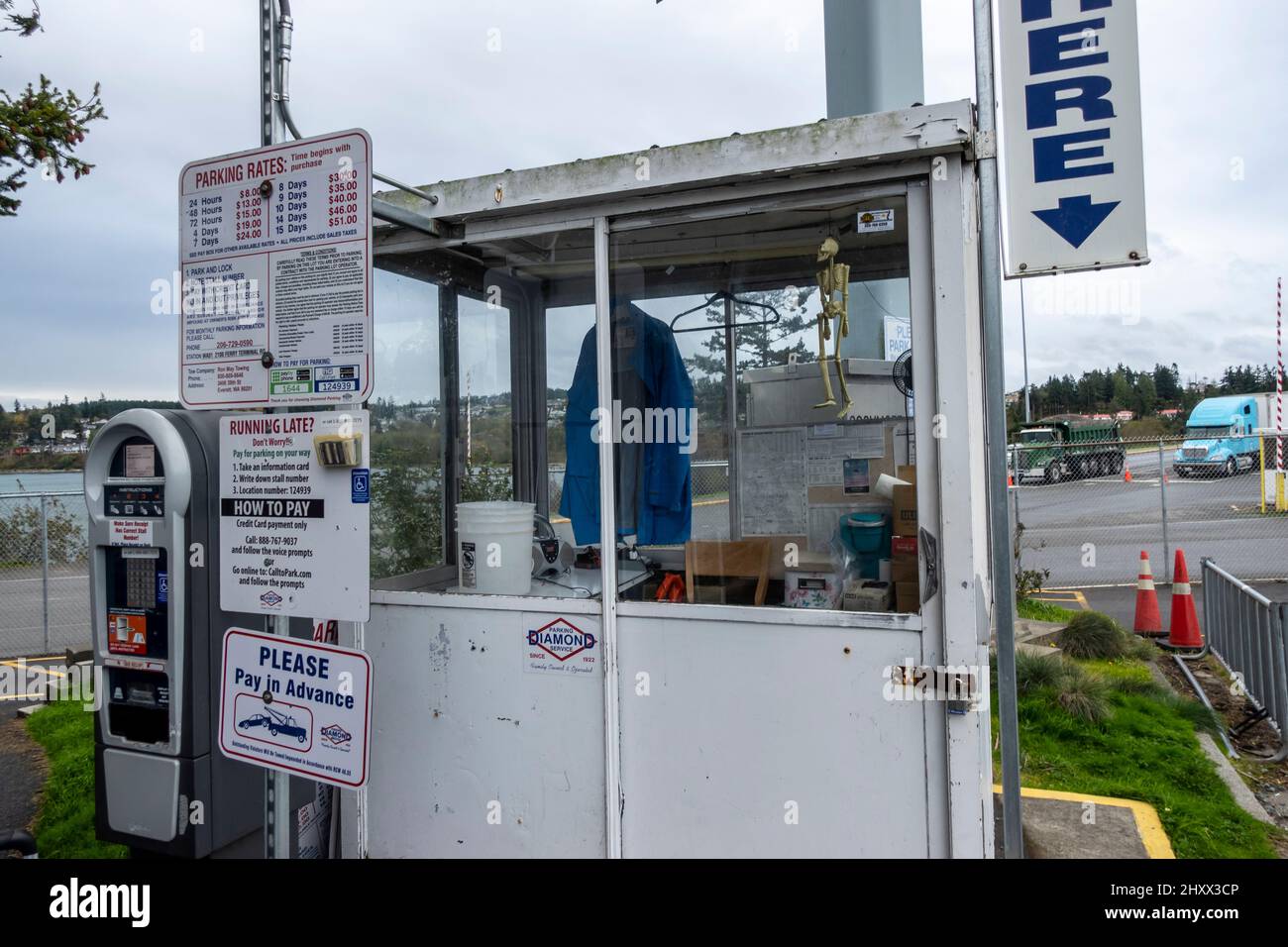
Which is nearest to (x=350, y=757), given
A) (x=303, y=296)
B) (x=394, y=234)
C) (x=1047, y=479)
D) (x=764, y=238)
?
(x=303, y=296)

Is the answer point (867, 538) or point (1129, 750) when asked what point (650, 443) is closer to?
point (867, 538)

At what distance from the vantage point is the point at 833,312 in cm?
347

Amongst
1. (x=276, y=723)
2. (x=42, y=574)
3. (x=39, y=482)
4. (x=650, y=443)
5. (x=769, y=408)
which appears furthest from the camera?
(x=42, y=574)

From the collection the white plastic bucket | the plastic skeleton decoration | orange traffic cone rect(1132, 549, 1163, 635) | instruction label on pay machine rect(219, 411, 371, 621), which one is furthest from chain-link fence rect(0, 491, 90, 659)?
orange traffic cone rect(1132, 549, 1163, 635)

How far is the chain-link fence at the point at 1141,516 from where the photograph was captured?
432 inches

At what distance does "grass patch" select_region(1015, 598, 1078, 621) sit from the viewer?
8.10m

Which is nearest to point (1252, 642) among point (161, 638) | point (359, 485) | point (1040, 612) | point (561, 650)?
point (1040, 612)

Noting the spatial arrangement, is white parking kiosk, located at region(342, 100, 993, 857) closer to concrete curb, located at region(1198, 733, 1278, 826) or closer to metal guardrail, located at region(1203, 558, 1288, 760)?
concrete curb, located at region(1198, 733, 1278, 826)

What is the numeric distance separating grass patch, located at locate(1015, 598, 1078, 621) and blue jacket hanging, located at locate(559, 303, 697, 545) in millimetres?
5384

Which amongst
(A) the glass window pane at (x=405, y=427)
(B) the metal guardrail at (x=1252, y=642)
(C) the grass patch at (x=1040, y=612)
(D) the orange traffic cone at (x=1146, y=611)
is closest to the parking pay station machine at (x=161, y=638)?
(A) the glass window pane at (x=405, y=427)

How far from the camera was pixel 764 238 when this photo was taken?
3.56 meters

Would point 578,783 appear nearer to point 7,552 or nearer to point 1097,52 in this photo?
point 1097,52

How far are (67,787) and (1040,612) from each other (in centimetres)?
784

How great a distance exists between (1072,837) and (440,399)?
3.53 meters
